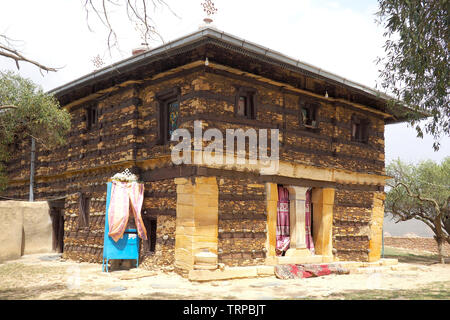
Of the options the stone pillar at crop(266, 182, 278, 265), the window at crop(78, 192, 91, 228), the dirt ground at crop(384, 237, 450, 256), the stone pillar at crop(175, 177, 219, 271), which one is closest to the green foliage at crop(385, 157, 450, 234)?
the dirt ground at crop(384, 237, 450, 256)

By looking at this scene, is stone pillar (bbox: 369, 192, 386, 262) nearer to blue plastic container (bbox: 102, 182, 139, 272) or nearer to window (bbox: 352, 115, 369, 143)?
window (bbox: 352, 115, 369, 143)

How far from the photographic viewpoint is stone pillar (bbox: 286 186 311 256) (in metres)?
12.3

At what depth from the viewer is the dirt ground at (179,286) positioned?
8.29 m

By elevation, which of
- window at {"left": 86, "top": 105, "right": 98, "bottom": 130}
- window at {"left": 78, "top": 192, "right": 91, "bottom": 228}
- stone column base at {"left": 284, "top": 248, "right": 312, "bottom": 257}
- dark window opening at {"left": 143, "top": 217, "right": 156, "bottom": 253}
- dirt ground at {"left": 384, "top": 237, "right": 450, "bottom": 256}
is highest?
window at {"left": 86, "top": 105, "right": 98, "bottom": 130}

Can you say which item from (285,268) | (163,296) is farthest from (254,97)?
(163,296)

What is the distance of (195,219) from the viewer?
10.2 meters

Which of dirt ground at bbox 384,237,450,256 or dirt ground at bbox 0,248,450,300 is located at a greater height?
dirt ground at bbox 0,248,450,300

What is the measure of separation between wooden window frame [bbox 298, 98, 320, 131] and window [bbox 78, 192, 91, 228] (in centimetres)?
738

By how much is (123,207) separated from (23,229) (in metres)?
5.97

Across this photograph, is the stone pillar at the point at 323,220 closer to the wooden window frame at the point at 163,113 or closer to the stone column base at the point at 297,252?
the stone column base at the point at 297,252

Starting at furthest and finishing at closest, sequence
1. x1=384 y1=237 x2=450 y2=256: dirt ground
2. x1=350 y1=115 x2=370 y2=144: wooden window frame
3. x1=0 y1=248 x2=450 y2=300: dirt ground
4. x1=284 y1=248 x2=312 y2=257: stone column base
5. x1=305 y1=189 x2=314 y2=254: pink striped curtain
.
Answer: x1=384 y1=237 x2=450 y2=256: dirt ground < x1=350 y1=115 x2=370 y2=144: wooden window frame < x1=305 y1=189 x2=314 y2=254: pink striped curtain < x1=284 y1=248 x2=312 y2=257: stone column base < x1=0 y1=248 x2=450 y2=300: dirt ground

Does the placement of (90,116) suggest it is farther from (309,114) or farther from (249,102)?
(309,114)

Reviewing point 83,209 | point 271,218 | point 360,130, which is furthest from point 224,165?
point 360,130

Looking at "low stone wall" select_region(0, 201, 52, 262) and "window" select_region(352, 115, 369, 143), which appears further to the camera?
"window" select_region(352, 115, 369, 143)
